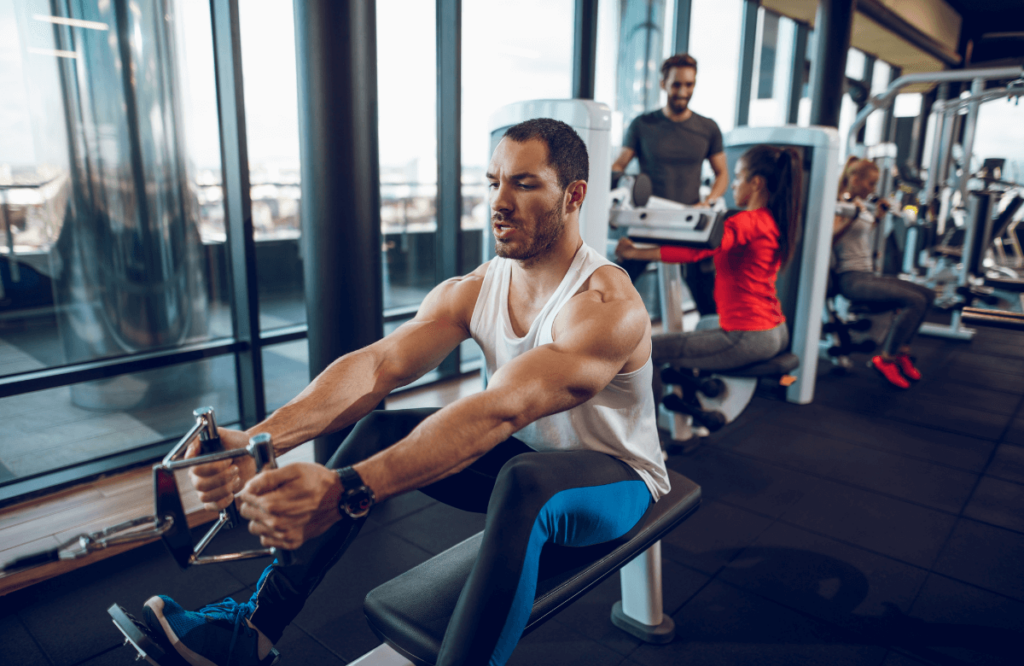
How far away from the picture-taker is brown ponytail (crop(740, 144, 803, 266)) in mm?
2102

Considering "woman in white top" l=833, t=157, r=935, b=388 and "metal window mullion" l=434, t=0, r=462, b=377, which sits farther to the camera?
"woman in white top" l=833, t=157, r=935, b=388

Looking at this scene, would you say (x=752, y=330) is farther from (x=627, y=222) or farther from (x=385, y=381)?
(x=385, y=381)

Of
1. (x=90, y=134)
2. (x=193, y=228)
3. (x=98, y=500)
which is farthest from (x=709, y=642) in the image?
(x=90, y=134)

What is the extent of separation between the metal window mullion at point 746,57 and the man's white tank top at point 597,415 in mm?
3959

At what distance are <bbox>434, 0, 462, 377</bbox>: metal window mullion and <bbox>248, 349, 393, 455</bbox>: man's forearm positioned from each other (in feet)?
6.12

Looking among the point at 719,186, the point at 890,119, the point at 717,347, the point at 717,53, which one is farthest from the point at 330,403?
the point at 890,119

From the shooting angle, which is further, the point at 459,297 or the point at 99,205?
the point at 99,205

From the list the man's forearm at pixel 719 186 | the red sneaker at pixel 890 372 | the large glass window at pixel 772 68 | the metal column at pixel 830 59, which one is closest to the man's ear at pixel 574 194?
the man's forearm at pixel 719 186

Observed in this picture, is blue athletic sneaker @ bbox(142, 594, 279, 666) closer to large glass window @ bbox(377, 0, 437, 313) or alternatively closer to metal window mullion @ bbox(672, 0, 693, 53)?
large glass window @ bbox(377, 0, 437, 313)

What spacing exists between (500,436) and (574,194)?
486 mm

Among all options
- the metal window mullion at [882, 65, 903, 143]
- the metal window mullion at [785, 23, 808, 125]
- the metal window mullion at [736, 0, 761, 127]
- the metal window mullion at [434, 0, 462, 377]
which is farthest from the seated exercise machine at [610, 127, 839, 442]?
the metal window mullion at [882, 65, 903, 143]

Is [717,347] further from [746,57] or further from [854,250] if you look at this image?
[746,57]

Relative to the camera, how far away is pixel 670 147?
2742mm

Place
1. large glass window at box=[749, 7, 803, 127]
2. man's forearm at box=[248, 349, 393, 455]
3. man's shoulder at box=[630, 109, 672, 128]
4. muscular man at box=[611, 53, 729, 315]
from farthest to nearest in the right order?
large glass window at box=[749, 7, 803, 127] < man's shoulder at box=[630, 109, 672, 128] < muscular man at box=[611, 53, 729, 315] < man's forearm at box=[248, 349, 393, 455]
